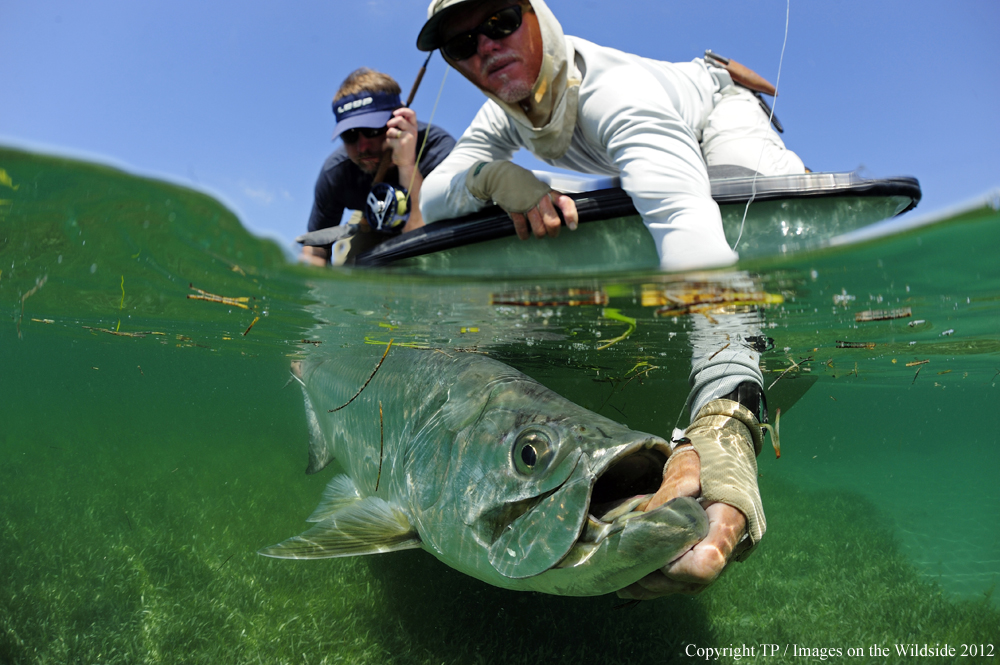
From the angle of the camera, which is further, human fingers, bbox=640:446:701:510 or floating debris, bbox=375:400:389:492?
floating debris, bbox=375:400:389:492

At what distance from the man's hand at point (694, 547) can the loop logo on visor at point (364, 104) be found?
16.5ft

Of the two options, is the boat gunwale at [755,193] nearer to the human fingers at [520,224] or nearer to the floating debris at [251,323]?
the human fingers at [520,224]

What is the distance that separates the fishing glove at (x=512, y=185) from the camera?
3596 millimetres

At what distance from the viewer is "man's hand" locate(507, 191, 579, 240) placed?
11.9 ft

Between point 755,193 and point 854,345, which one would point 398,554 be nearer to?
point 755,193

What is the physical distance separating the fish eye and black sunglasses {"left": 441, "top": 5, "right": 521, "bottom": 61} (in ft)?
8.99

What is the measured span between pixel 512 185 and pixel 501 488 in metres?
2.02

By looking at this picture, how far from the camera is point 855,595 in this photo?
6.93 metres

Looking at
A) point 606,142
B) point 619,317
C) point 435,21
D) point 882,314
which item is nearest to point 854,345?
point 882,314

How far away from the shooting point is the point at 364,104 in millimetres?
5836

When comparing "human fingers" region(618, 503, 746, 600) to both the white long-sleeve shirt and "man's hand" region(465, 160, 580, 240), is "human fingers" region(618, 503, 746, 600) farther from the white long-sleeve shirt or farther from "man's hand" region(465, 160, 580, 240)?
"man's hand" region(465, 160, 580, 240)

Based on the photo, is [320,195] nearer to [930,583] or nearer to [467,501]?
[467,501]

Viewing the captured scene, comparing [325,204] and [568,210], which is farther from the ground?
[325,204]

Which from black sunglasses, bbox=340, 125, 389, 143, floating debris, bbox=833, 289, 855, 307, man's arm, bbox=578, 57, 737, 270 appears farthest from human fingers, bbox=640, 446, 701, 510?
black sunglasses, bbox=340, 125, 389, 143
